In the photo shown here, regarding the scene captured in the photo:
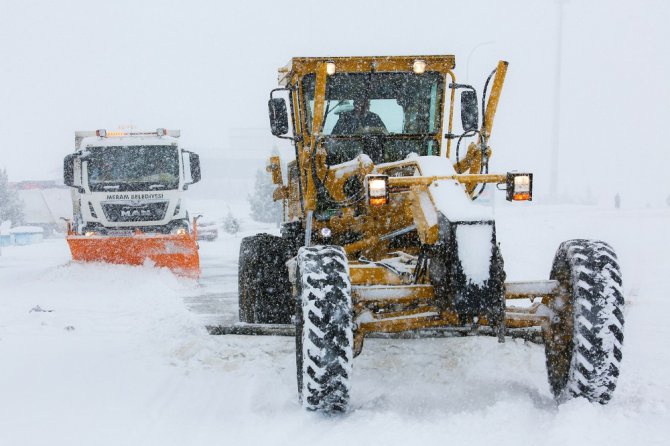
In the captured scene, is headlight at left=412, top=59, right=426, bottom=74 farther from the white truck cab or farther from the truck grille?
the truck grille

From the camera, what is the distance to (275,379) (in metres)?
5.80

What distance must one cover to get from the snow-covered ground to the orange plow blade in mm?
3001

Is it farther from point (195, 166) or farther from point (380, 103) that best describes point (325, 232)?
point (195, 166)

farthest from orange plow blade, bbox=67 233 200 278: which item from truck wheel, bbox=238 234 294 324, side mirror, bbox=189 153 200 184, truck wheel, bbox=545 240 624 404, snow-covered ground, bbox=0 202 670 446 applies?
truck wheel, bbox=545 240 624 404

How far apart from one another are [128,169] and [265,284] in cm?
851

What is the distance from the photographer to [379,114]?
704 cm

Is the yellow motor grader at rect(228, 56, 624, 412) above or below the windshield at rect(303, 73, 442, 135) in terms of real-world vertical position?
below

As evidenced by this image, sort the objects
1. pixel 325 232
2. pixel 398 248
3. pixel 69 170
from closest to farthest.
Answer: pixel 398 248 → pixel 325 232 → pixel 69 170

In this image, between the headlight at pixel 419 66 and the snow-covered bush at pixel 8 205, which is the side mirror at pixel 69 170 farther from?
the snow-covered bush at pixel 8 205

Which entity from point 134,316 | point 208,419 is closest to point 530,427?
point 208,419

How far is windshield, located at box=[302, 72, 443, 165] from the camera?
6.93 meters

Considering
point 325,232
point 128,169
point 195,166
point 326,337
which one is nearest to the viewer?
point 326,337

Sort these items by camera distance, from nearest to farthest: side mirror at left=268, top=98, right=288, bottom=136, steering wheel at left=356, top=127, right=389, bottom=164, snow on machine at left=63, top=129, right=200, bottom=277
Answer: side mirror at left=268, top=98, right=288, bottom=136, steering wheel at left=356, top=127, right=389, bottom=164, snow on machine at left=63, top=129, right=200, bottom=277

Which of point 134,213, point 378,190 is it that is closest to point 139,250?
point 134,213
